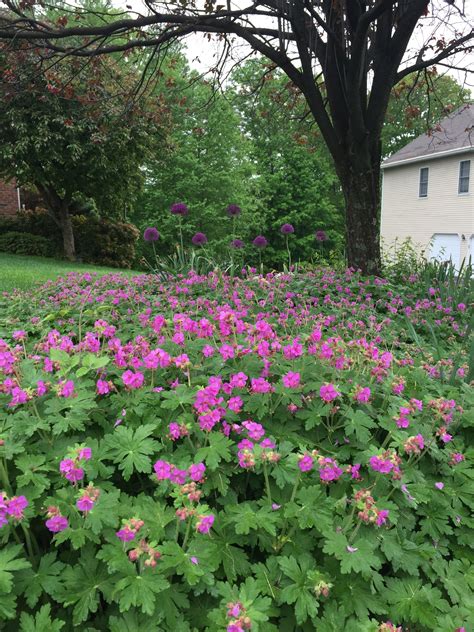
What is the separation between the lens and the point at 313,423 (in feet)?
6.04

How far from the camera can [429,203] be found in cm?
2309

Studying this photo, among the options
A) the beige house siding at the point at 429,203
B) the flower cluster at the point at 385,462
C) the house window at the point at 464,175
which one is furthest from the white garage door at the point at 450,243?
the flower cluster at the point at 385,462

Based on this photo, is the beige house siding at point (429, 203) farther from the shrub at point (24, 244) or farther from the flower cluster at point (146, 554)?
the flower cluster at point (146, 554)

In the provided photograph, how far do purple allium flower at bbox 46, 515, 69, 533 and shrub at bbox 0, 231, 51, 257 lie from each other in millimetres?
18278

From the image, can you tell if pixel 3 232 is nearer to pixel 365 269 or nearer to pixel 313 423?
pixel 365 269

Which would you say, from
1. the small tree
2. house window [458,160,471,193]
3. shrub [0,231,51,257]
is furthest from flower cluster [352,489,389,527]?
house window [458,160,471,193]

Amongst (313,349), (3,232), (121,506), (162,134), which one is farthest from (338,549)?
(3,232)

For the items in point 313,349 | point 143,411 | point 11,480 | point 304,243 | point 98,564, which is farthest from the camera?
point 304,243

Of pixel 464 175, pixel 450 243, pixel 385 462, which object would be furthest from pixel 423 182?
pixel 385 462

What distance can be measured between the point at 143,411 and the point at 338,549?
869mm

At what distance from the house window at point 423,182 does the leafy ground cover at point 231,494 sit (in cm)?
2385

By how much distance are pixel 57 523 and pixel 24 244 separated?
60.5ft

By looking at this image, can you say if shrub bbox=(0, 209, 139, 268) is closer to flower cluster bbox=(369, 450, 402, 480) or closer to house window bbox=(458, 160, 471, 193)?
house window bbox=(458, 160, 471, 193)

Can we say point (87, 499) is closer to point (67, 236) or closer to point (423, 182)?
point (67, 236)
